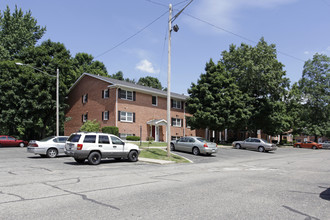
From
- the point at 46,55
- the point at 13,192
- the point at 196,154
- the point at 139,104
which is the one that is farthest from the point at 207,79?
the point at 13,192

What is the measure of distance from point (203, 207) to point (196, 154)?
644 inches

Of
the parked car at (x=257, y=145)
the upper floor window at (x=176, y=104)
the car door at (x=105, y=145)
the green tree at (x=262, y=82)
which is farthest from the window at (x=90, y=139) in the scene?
the green tree at (x=262, y=82)

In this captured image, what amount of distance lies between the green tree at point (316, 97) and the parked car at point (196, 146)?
39635 millimetres

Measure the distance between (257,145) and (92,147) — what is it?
21.3 meters

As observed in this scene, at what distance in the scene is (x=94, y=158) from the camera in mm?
14758

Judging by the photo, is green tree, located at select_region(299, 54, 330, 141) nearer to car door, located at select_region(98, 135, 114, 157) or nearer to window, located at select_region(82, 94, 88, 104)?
window, located at select_region(82, 94, 88, 104)

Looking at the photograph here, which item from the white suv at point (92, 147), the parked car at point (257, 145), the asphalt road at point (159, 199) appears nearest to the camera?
the asphalt road at point (159, 199)

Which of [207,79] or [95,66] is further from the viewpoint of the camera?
[95,66]

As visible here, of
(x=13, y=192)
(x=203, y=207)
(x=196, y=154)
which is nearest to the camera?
(x=203, y=207)

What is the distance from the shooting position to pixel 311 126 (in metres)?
53.8

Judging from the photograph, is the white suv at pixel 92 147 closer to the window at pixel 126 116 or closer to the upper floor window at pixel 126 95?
the window at pixel 126 116

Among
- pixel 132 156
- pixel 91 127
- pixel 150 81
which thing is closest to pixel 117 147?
pixel 132 156

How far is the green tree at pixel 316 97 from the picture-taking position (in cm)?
5312

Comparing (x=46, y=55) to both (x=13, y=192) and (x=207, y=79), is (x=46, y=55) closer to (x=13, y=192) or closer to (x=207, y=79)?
(x=207, y=79)
